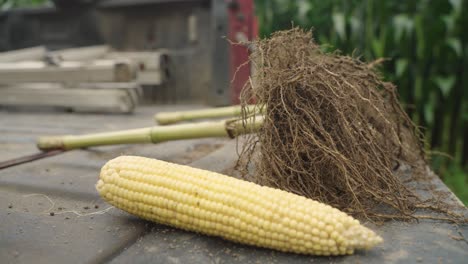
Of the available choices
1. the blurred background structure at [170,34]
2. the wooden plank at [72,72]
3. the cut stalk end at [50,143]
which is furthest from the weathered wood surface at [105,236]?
the blurred background structure at [170,34]

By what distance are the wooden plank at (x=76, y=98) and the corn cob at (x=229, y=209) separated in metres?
2.95

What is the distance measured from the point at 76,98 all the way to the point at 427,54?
3381 mm

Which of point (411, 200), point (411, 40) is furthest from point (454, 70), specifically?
point (411, 200)

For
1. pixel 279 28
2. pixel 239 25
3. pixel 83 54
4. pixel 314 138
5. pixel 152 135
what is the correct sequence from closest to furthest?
pixel 314 138 → pixel 152 135 → pixel 279 28 → pixel 239 25 → pixel 83 54

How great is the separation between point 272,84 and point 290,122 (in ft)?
0.53

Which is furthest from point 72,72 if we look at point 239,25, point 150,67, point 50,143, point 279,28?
point 279,28

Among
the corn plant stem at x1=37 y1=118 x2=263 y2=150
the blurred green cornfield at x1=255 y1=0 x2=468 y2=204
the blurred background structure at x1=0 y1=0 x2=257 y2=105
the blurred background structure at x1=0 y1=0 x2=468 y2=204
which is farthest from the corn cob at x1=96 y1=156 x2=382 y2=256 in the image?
the blurred background structure at x1=0 y1=0 x2=257 y2=105

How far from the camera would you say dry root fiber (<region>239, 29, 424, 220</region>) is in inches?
57.5

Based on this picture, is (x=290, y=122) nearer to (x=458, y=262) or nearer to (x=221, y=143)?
(x=458, y=262)

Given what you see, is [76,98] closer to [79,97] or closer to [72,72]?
[79,97]

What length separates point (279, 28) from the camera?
4.12 m

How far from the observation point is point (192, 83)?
17.6 feet

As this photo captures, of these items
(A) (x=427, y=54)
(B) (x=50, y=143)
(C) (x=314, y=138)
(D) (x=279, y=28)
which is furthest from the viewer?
(D) (x=279, y=28)

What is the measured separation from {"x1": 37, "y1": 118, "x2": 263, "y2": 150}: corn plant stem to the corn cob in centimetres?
59
